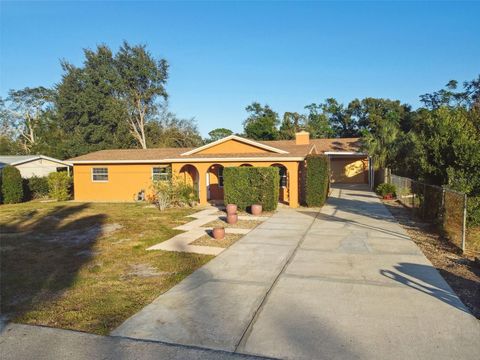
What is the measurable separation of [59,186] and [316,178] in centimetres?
1702

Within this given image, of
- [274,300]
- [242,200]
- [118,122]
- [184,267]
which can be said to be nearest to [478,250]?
[274,300]

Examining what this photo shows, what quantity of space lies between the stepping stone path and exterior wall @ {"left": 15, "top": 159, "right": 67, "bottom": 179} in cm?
1646

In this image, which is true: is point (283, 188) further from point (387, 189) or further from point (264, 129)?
point (264, 129)

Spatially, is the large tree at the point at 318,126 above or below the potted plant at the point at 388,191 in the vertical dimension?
above

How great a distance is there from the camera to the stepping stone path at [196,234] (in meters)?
10.0

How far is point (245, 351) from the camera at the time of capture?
4516 mm

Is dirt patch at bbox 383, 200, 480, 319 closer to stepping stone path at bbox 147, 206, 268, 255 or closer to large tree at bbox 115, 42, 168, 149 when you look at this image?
stepping stone path at bbox 147, 206, 268, 255

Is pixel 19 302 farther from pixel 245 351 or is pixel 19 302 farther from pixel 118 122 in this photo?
pixel 118 122

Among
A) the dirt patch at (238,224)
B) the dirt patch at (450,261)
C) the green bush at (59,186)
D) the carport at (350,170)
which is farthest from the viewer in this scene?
the carport at (350,170)

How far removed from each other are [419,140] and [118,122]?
125 ft

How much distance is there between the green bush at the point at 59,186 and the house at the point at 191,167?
737mm

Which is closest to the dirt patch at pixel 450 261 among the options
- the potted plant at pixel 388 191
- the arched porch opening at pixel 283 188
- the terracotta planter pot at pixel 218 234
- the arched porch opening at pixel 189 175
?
the terracotta planter pot at pixel 218 234

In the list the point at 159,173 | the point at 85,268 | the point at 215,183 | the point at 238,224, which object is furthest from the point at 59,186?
the point at 85,268

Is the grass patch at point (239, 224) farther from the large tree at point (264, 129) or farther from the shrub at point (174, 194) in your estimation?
the large tree at point (264, 129)
